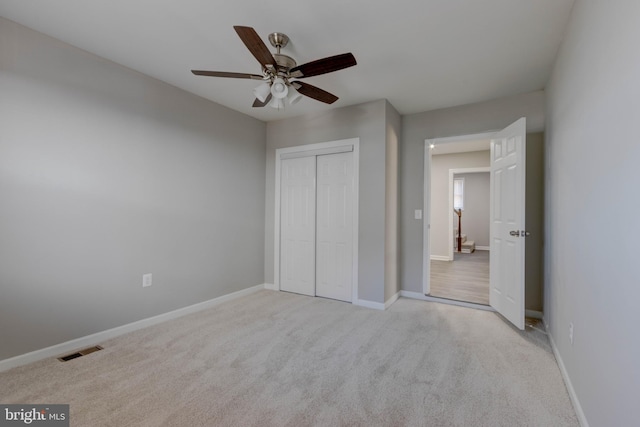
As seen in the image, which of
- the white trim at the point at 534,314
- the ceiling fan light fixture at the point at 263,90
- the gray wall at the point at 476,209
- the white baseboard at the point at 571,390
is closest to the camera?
the white baseboard at the point at 571,390

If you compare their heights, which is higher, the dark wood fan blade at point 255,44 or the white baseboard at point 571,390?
the dark wood fan blade at point 255,44

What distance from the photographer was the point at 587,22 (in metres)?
1.59

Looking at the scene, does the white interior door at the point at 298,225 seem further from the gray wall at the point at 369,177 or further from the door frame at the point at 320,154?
the gray wall at the point at 369,177

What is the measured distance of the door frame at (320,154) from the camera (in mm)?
3572

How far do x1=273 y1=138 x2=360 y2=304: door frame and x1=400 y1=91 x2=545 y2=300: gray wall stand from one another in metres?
0.74

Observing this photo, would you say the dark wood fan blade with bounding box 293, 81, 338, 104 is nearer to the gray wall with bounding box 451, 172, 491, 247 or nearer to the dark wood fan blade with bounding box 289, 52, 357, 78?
the dark wood fan blade with bounding box 289, 52, 357, 78

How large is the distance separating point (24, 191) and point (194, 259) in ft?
5.12

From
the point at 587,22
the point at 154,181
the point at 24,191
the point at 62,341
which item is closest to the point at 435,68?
the point at 587,22

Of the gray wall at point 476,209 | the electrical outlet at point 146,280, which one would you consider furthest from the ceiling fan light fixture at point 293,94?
the gray wall at point 476,209

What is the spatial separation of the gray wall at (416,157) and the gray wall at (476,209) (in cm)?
527

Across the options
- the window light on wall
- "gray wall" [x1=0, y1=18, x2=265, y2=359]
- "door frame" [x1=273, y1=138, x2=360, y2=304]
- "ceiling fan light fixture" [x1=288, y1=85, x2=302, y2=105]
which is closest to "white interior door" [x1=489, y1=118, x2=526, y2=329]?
"door frame" [x1=273, y1=138, x2=360, y2=304]

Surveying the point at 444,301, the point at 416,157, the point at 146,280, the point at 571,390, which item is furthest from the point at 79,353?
the point at 416,157

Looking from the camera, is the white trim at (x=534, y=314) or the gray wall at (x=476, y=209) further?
the gray wall at (x=476, y=209)

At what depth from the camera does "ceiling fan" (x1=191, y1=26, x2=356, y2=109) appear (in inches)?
70.6
